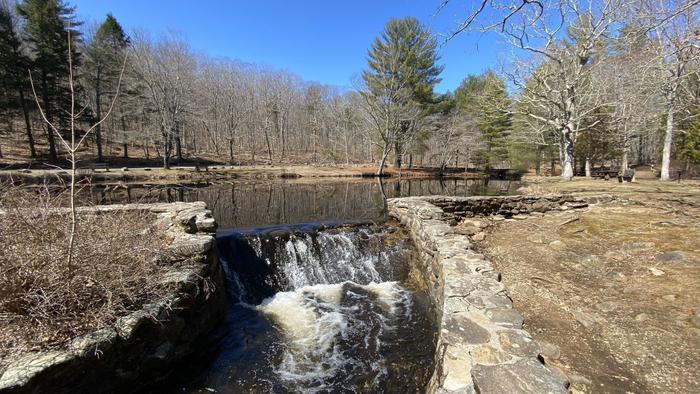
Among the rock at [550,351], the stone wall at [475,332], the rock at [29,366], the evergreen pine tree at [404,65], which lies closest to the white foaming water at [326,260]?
the stone wall at [475,332]

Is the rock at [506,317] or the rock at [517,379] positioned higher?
the rock at [506,317]

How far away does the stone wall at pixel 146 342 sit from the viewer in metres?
2.55

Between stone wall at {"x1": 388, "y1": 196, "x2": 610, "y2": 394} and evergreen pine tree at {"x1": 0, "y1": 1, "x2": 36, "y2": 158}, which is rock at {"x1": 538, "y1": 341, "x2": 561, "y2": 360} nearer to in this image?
stone wall at {"x1": 388, "y1": 196, "x2": 610, "y2": 394}

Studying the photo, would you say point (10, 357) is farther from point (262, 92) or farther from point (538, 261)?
point (262, 92)

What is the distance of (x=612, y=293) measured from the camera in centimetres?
401

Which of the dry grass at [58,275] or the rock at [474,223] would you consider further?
the rock at [474,223]

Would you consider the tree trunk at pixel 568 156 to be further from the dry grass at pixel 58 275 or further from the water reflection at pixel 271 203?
the dry grass at pixel 58 275

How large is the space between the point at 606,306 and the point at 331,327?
3.59 metres

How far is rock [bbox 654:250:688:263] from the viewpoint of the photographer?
454 cm

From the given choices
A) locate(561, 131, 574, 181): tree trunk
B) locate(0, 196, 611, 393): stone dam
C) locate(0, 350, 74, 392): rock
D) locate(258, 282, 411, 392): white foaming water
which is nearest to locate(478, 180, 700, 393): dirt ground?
locate(0, 196, 611, 393): stone dam

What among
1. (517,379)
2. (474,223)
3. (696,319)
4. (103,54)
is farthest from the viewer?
(103,54)

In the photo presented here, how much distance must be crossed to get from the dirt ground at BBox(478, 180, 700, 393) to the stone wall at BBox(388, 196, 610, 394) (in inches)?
20.4

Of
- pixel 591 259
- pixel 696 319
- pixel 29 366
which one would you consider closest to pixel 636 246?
pixel 591 259

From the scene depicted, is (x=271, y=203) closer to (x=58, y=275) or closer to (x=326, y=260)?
(x=326, y=260)
